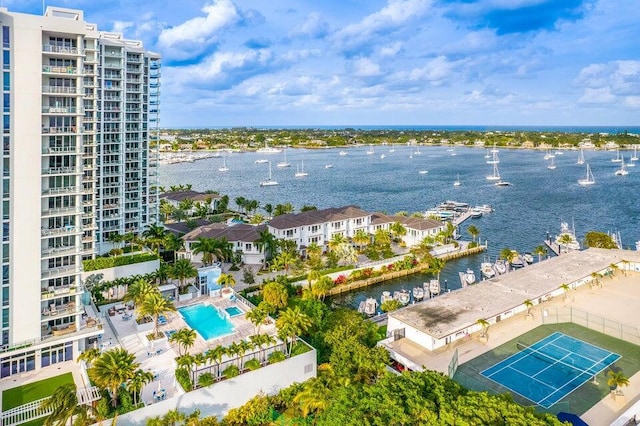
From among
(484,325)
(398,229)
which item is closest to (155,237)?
(398,229)

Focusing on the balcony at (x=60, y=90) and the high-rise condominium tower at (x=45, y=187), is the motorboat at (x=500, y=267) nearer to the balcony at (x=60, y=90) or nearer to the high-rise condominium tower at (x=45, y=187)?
the high-rise condominium tower at (x=45, y=187)

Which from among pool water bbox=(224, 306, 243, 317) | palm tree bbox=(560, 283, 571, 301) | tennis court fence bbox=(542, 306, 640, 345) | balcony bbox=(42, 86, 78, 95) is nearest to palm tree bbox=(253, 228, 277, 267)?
pool water bbox=(224, 306, 243, 317)

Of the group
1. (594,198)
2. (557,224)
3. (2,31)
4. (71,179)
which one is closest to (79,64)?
(2,31)

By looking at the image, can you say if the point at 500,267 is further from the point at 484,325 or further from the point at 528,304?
the point at 484,325

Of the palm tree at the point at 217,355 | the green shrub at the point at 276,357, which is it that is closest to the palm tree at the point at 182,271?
the green shrub at the point at 276,357

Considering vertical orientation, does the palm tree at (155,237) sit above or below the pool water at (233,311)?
above

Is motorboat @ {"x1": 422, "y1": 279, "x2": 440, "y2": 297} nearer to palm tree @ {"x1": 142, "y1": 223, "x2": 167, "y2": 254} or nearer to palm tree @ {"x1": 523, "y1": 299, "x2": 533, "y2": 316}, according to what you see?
palm tree @ {"x1": 523, "y1": 299, "x2": 533, "y2": 316}

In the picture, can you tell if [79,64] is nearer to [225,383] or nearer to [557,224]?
[225,383]
